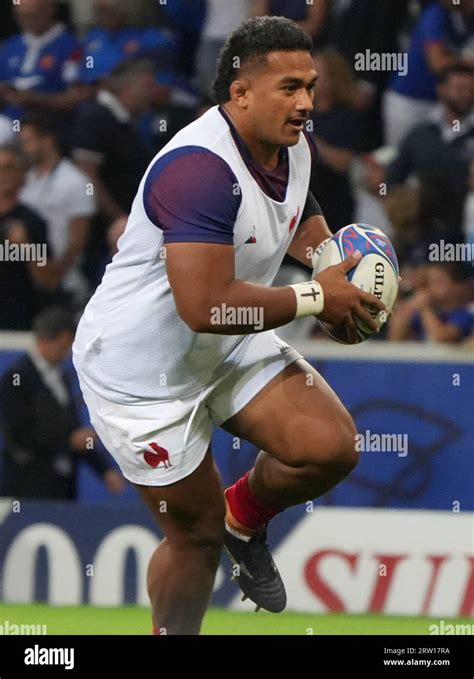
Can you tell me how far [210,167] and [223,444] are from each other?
99.7 inches

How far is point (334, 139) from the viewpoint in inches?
266

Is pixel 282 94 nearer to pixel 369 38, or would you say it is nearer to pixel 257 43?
pixel 257 43

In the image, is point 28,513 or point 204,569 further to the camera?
point 28,513

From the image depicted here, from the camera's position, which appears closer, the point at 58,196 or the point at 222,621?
the point at 222,621

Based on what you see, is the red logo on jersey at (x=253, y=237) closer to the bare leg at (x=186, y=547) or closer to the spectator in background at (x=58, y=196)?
the bare leg at (x=186, y=547)

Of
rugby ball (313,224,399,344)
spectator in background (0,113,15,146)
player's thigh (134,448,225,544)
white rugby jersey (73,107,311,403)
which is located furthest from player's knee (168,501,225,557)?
spectator in background (0,113,15,146)

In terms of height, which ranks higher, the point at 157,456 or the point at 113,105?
the point at 113,105

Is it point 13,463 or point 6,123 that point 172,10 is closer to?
point 6,123

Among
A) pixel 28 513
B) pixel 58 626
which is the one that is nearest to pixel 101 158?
pixel 28 513

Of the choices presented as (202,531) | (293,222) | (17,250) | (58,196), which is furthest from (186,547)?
(58,196)

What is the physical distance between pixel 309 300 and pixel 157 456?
723 millimetres

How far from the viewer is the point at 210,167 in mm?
4273

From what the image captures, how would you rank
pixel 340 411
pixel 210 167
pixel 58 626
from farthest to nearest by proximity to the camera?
pixel 58 626
pixel 340 411
pixel 210 167

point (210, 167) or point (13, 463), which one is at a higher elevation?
point (210, 167)
